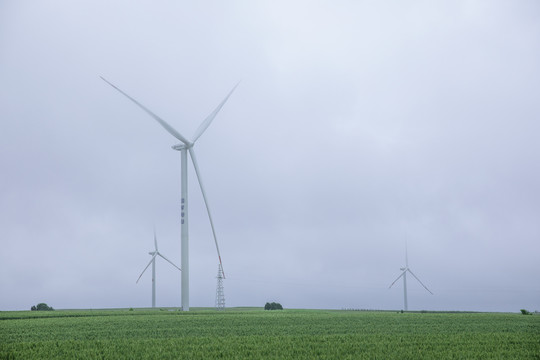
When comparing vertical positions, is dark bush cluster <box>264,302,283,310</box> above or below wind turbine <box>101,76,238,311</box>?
below

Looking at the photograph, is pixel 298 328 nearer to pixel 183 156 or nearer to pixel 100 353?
pixel 100 353

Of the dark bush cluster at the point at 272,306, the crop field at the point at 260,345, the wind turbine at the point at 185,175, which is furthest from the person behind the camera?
the dark bush cluster at the point at 272,306

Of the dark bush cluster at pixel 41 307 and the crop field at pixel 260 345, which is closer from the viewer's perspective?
the crop field at pixel 260 345

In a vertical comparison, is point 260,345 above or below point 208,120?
below

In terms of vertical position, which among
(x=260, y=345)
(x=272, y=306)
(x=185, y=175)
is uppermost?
(x=185, y=175)

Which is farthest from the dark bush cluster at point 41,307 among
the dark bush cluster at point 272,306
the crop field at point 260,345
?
the crop field at point 260,345

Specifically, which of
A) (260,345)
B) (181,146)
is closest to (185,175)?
(181,146)

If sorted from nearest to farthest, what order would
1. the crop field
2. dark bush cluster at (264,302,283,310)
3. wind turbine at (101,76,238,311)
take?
the crop field < wind turbine at (101,76,238,311) < dark bush cluster at (264,302,283,310)

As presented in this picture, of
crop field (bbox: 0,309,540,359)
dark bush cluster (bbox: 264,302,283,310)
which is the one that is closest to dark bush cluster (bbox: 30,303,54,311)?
dark bush cluster (bbox: 264,302,283,310)

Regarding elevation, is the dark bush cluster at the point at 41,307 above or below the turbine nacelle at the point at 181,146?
below

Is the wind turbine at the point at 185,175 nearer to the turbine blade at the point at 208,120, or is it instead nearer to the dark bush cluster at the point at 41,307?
the turbine blade at the point at 208,120

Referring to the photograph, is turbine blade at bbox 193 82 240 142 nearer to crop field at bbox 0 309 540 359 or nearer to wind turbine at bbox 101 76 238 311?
wind turbine at bbox 101 76 238 311

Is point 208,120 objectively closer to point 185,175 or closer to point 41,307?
point 185,175

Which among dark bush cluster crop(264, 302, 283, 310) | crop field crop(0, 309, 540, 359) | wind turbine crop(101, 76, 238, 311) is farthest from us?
dark bush cluster crop(264, 302, 283, 310)
